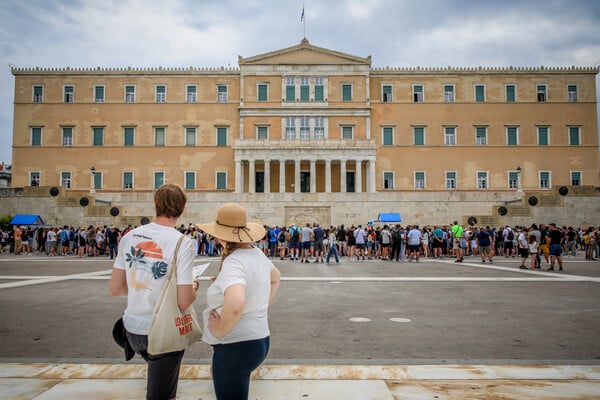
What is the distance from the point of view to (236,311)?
2.48 meters

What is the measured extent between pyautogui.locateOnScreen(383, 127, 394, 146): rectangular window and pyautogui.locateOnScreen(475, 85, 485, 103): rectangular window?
9.58 metres

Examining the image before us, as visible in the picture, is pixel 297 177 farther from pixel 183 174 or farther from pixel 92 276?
pixel 92 276

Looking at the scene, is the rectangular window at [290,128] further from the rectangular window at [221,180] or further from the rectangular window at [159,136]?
the rectangular window at [159,136]

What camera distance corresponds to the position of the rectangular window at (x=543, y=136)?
45344mm

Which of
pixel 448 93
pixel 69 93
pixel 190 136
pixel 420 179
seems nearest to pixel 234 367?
pixel 420 179

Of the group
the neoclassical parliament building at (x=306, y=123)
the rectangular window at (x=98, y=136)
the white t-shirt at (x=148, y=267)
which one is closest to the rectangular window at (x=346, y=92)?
the neoclassical parliament building at (x=306, y=123)

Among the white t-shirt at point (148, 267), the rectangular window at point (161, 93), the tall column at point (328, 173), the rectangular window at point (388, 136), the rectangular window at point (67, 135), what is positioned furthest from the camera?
the rectangular window at point (161, 93)

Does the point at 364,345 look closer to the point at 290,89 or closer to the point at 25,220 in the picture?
the point at 25,220

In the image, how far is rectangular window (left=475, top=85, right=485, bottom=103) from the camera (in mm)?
45938

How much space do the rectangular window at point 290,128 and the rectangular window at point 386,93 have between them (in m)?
9.61

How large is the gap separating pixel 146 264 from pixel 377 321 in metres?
4.78

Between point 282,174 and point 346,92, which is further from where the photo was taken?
point 346,92

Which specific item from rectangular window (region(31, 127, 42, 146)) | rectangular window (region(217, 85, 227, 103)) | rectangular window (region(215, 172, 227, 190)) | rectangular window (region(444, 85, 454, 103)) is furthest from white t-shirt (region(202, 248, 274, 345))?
rectangular window (region(31, 127, 42, 146))

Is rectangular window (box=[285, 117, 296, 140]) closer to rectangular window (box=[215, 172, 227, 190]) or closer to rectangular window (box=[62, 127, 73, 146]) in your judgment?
rectangular window (box=[215, 172, 227, 190])
